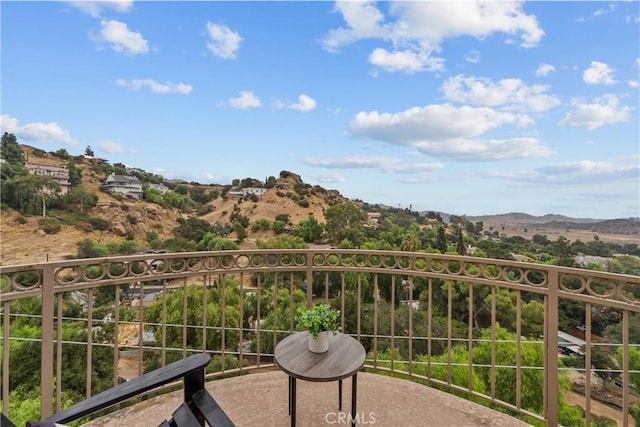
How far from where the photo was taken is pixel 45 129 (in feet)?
49.5

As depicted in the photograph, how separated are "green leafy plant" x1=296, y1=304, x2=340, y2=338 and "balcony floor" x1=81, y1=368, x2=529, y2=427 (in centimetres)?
64

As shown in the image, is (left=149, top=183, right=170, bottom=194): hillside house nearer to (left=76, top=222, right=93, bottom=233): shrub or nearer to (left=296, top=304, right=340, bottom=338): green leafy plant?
(left=76, top=222, right=93, bottom=233): shrub

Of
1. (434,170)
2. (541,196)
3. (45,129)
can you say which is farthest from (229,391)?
(45,129)

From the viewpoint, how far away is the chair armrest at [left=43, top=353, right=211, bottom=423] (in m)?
0.99

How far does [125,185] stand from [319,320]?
28398 millimetres

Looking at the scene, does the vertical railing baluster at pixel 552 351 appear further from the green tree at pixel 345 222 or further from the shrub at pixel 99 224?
the shrub at pixel 99 224

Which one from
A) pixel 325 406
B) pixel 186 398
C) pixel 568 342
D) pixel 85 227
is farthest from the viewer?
pixel 85 227

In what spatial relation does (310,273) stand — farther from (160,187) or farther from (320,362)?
(160,187)

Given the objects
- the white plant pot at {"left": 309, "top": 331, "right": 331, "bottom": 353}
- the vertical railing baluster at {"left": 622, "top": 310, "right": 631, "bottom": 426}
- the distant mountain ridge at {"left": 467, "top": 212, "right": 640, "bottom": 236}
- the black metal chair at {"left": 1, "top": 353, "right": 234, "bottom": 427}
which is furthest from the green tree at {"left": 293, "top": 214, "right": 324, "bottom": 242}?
the black metal chair at {"left": 1, "top": 353, "right": 234, "bottom": 427}

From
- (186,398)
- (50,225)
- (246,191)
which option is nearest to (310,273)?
(186,398)

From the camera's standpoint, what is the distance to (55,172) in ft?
68.0

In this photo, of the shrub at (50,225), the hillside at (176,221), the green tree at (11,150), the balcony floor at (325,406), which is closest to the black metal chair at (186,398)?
the balcony floor at (325,406)

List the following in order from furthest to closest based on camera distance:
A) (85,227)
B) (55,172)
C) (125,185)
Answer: (125,185)
(55,172)
(85,227)

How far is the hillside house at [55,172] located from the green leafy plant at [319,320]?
25237 millimetres
